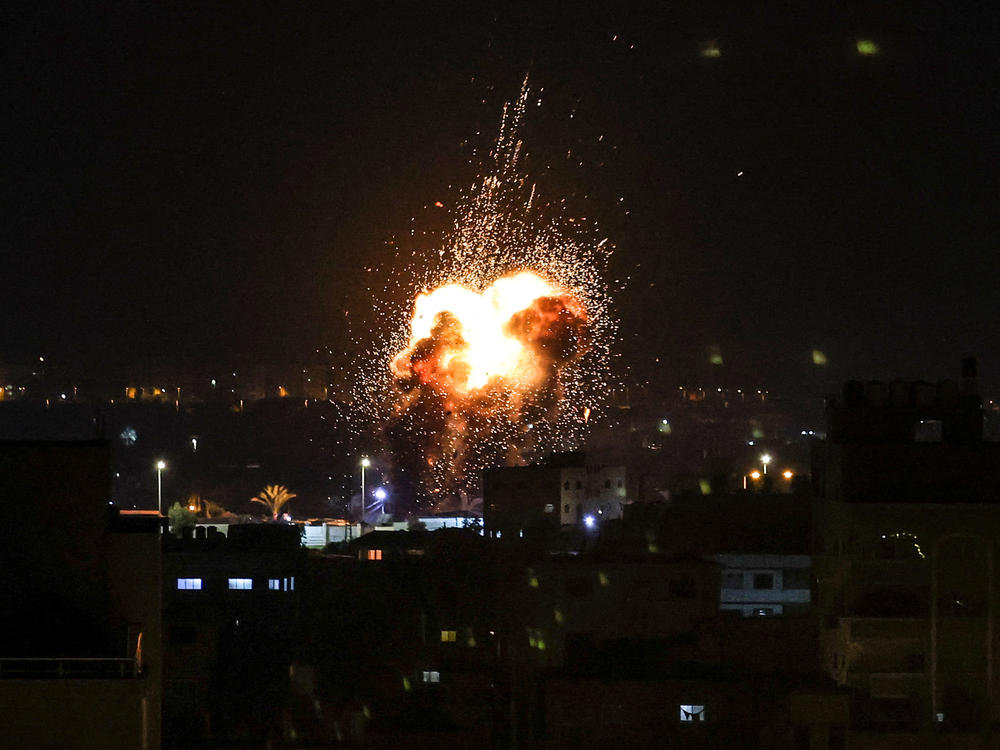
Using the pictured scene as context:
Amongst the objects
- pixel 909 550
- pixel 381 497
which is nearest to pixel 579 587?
pixel 909 550

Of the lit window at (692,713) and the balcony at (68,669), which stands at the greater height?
the balcony at (68,669)

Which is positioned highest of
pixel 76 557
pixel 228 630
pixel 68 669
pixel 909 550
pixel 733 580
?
pixel 76 557

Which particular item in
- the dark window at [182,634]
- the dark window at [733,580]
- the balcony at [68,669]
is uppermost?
the balcony at [68,669]

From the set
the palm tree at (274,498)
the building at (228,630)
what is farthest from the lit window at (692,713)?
the palm tree at (274,498)

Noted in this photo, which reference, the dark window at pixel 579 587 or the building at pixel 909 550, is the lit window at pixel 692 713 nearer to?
the building at pixel 909 550

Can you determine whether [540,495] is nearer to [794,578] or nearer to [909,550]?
[794,578]

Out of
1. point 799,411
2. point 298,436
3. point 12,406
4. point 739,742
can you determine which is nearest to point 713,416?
point 799,411

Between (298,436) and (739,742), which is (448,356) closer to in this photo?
(739,742)

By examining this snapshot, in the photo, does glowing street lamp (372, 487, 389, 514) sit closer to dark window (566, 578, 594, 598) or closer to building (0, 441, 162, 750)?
dark window (566, 578, 594, 598)
